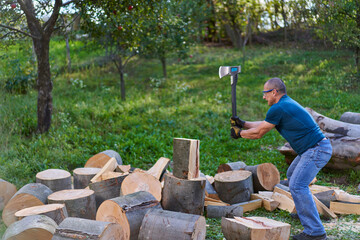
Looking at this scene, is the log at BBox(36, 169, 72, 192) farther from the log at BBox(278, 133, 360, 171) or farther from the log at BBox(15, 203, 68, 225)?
the log at BBox(278, 133, 360, 171)

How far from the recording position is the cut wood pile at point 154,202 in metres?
3.31

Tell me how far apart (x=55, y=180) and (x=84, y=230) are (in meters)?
1.79

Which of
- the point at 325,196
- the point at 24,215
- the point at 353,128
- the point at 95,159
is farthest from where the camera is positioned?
the point at 353,128

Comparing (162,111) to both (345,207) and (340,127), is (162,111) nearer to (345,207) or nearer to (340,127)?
(340,127)

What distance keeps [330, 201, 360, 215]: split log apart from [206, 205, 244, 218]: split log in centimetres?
124

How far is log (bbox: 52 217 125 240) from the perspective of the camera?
3045 millimetres

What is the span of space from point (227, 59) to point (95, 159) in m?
11.8

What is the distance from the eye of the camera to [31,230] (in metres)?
3.26

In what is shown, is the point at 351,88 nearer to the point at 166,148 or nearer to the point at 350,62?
the point at 350,62

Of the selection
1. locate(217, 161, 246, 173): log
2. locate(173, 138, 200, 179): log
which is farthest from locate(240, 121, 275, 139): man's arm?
locate(217, 161, 246, 173): log

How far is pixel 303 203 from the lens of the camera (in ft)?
12.2

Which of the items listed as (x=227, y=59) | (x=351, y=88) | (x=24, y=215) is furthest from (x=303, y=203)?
(x=227, y=59)

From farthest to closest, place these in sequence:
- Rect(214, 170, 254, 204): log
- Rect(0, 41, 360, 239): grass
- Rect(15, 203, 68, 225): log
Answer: Rect(0, 41, 360, 239): grass
Rect(214, 170, 254, 204): log
Rect(15, 203, 68, 225): log

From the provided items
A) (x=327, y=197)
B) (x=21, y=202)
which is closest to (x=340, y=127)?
(x=327, y=197)
